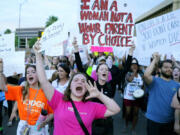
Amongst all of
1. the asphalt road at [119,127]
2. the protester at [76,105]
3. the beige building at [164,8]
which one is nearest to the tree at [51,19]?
the beige building at [164,8]

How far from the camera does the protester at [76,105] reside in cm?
208

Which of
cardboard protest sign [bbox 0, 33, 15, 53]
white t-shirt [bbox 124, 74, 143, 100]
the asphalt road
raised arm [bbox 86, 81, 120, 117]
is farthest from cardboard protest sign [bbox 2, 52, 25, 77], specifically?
white t-shirt [bbox 124, 74, 143, 100]

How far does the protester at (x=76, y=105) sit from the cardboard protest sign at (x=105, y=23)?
1963 mm

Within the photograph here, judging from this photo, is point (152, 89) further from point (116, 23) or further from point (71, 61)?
point (71, 61)

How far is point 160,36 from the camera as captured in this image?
12.7 ft

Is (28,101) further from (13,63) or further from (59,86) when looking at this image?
(13,63)

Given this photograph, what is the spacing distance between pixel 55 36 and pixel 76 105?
2.48 meters

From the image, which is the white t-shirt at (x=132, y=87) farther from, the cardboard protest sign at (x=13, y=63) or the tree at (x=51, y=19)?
the tree at (x=51, y=19)

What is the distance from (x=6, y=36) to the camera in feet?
13.0

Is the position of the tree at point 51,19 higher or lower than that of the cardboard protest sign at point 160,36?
higher

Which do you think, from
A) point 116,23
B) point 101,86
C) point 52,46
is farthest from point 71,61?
point 101,86

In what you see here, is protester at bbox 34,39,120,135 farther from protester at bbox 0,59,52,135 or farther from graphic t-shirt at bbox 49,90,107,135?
protester at bbox 0,59,52,135

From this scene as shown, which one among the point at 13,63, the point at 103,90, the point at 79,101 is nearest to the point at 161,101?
the point at 103,90

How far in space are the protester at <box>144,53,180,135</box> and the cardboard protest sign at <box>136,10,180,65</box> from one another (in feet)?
1.87
